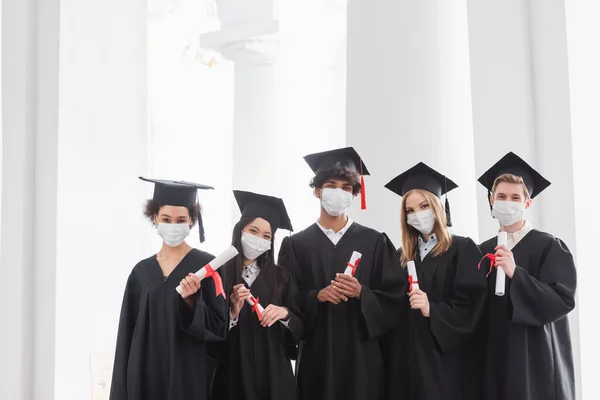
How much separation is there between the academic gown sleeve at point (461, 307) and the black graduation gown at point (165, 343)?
1.20 meters

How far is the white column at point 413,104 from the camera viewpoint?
5.10m

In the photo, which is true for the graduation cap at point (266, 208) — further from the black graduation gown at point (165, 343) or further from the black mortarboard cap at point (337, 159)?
the black graduation gown at point (165, 343)

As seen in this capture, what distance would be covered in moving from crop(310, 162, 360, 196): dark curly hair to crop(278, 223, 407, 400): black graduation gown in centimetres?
27

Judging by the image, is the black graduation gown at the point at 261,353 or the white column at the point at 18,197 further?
the white column at the point at 18,197

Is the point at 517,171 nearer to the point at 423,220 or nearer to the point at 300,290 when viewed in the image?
the point at 423,220

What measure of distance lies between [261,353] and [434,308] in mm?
1018

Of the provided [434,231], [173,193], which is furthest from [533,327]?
[173,193]

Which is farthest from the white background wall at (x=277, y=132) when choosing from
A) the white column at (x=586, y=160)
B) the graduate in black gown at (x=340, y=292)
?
the graduate in black gown at (x=340, y=292)

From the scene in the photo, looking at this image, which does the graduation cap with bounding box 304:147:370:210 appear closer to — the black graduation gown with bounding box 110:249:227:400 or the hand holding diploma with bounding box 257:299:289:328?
the hand holding diploma with bounding box 257:299:289:328

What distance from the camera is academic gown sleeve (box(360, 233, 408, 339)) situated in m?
4.21

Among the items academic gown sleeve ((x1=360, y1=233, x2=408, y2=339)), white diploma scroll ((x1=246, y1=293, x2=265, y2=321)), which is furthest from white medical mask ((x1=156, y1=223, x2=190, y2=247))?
academic gown sleeve ((x1=360, y1=233, x2=408, y2=339))

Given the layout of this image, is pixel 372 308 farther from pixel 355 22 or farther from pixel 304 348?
pixel 355 22

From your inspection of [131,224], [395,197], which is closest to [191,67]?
Result: [131,224]

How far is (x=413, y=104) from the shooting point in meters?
5.13
